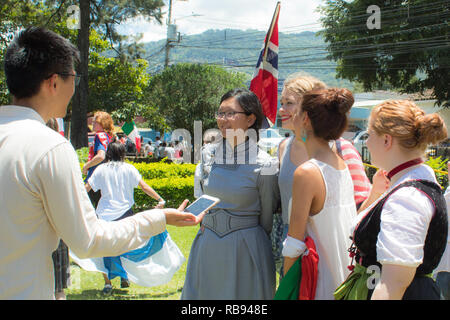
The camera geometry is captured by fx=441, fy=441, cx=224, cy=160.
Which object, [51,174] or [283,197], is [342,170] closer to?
[283,197]

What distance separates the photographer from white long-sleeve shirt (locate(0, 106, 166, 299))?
165 centimetres

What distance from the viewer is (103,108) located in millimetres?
23781

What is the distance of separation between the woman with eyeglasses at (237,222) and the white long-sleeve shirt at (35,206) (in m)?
1.44

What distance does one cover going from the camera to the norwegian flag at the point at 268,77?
4.40 meters

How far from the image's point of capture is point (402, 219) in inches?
72.1

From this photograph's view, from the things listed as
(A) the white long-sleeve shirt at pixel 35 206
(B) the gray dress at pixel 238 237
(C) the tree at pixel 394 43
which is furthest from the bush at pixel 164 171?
(C) the tree at pixel 394 43

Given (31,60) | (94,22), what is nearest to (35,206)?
(31,60)

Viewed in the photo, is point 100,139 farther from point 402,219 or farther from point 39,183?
point 402,219

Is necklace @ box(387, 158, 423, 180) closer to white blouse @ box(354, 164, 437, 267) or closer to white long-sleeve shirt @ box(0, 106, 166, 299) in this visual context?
white blouse @ box(354, 164, 437, 267)

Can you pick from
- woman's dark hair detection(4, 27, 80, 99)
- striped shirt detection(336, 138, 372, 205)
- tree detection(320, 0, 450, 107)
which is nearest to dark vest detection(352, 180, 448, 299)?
striped shirt detection(336, 138, 372, 205)

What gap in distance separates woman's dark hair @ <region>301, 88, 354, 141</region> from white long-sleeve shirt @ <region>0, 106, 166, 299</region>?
49.9 inches

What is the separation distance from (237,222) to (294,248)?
87 centimetres

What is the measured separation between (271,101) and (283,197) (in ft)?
5.13
